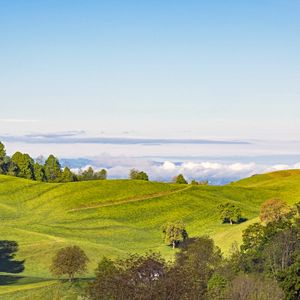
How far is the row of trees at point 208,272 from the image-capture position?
49.8 meters

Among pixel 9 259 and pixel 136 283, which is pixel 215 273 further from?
pixel 9 259

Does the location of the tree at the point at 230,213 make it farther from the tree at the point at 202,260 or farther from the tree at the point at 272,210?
the tree at the point at 202,260

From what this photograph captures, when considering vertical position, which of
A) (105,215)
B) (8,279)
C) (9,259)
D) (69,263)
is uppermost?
(105,215)

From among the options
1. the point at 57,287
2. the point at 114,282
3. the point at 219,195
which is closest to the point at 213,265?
the point at 57,287

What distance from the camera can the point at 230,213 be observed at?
149375 mm

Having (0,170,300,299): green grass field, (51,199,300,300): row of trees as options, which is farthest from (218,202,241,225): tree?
(51,199,300,300): row of trees

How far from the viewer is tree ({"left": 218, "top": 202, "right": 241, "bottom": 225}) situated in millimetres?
149375

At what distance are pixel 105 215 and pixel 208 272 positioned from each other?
283 feet

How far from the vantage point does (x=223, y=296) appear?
6259 centimetres

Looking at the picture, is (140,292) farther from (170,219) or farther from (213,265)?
(170,219)

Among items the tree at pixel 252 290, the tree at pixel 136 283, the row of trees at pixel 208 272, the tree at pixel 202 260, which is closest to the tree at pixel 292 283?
the row of trees at pixel 208 272

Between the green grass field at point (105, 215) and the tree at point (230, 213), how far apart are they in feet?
8.72

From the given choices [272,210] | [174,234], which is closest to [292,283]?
[272,210]

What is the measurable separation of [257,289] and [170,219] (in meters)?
96.4
